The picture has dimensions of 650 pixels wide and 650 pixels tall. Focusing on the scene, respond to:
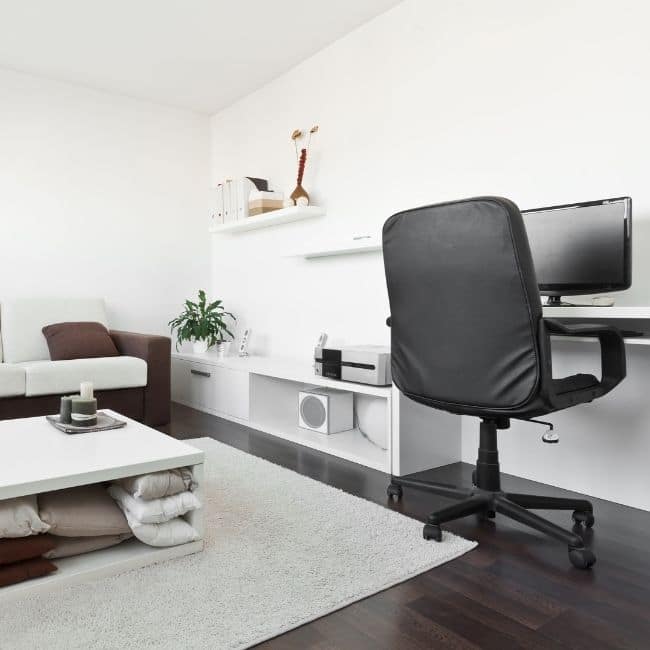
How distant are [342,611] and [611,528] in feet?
3.70

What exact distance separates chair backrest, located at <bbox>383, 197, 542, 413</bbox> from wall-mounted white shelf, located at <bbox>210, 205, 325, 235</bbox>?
6.09ft

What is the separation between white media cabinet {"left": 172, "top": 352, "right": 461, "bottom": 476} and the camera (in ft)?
9.21

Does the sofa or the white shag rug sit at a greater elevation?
the sofa

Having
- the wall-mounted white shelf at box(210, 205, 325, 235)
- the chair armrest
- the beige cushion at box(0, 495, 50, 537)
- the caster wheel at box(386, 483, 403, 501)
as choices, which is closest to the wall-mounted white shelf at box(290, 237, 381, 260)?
the wall-mounted white shelf at box(210, 205, 325, 235)

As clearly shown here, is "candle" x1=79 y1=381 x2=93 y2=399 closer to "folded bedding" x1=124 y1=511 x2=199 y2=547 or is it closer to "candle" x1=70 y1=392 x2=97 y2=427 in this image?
"candle" x1=70 y1=392 x2=97 y2=427

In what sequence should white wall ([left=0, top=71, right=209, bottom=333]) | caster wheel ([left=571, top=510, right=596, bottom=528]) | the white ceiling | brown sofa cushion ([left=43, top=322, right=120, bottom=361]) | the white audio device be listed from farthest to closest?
the white audio device < white wall ([left=0, top=71, right=209, bottom=333]) < brown sofa cushion ([left=43, top=322, right=120, bottom=361]) < the white ceiling < caster wheel ([left=571, top=510, right=596, bottom=528])

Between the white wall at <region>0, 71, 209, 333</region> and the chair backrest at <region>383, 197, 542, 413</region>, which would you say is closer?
the chair backrest at <region>383, 197, 542, 413</region>

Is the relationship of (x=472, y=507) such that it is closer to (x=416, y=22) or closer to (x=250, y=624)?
(x=250, y=624)

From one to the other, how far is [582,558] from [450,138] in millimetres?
2107

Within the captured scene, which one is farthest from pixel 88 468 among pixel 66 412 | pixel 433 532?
pixel 433 532

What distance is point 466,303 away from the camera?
186 centimetres

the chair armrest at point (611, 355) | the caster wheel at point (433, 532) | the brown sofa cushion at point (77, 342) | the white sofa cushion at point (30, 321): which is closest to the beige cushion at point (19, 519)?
the caster wheel at point (433, 532)

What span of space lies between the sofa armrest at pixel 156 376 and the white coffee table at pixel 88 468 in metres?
1.72

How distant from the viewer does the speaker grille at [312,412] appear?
349cm
